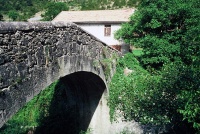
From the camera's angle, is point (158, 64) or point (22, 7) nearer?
point (158, 64)

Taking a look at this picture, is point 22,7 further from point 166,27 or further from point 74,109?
point 74,109

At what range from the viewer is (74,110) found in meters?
12.0

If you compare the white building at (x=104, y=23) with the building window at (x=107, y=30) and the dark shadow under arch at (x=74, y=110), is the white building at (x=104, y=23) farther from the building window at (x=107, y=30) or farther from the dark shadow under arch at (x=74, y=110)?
the dark shadow under arch at (x=74, y=110)

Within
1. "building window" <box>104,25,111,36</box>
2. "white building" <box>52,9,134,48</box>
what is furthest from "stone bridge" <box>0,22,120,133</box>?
"building window" <box>104,25,111,36</box>

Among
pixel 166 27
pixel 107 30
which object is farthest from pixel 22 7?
pixel 166 27

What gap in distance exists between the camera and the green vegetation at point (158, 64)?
7.40m

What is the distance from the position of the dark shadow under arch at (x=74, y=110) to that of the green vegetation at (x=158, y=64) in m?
0.98

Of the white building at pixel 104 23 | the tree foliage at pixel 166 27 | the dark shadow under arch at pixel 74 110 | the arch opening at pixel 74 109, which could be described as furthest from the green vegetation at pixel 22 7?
the dark shadow under arch at pixel 74 110

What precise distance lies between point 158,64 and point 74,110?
712 centimetres

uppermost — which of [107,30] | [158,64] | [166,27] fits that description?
[166,27]

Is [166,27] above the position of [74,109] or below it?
above

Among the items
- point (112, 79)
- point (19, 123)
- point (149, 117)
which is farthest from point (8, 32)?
point (19, 123)

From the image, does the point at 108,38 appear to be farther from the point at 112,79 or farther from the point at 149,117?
the point at 149,117

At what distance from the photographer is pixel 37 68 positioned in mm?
4992
